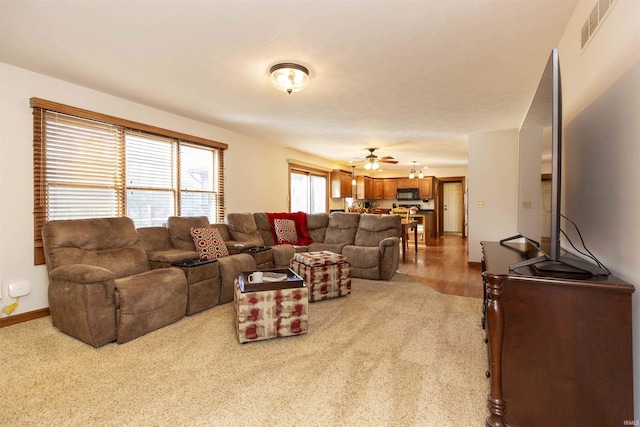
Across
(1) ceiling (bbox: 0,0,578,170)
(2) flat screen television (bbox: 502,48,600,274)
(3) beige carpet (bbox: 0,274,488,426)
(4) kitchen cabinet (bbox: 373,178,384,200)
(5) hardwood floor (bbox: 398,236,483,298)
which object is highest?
(1) ceiling (bbox: 0,0,578,170)

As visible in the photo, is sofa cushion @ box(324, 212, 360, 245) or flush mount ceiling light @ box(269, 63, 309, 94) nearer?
flush mount ceiling light @ box(269, 63, 309, 94)

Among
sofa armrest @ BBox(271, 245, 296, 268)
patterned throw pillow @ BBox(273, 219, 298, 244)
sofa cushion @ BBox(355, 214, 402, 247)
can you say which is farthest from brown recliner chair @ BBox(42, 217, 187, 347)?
sofa cushion @ BBox(355, 214, 402, 247)

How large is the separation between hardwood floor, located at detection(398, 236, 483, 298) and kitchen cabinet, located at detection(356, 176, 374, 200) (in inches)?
117

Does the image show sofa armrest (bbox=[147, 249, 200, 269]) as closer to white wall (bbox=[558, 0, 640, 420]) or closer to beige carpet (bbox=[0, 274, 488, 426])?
beige carpet (bbox=[0, 274, 488, 426])

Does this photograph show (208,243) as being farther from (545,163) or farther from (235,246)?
(545,163)

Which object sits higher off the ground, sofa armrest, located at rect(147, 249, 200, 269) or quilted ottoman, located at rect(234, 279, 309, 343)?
sofa armrest, located at rect(147, 249, 200, 269)

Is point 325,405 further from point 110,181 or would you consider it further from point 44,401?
point 110,181

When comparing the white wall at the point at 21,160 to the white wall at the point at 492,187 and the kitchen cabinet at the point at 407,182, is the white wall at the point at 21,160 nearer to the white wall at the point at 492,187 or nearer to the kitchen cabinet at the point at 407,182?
the white wall at the point at 492,187

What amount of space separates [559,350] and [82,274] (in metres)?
2.96

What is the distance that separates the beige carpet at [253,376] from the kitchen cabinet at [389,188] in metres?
7.68

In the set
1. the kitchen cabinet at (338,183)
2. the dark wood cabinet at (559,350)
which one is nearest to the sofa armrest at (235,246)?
the dark wood cabinet at (559,350)

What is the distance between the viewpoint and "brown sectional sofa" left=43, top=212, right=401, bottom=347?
2361 mm

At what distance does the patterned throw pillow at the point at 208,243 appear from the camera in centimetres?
364

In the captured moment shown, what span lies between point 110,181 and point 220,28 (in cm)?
A: 240
